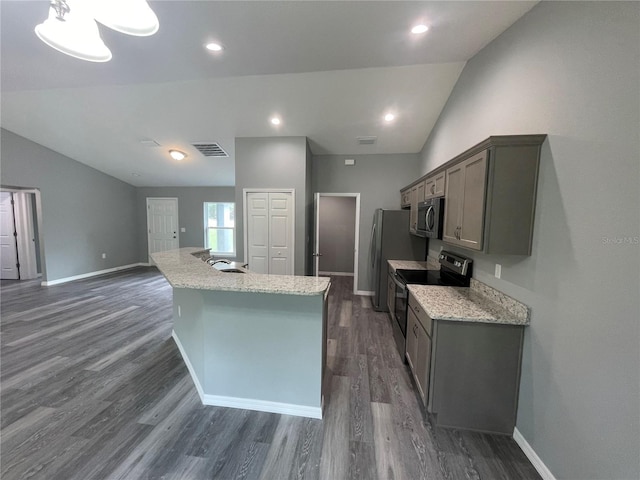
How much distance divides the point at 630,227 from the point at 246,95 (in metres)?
3.88

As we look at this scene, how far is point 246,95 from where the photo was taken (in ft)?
11.3

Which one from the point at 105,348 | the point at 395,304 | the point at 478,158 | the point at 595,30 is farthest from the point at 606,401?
the point at 105,348

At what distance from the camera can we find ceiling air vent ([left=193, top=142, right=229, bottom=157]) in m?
4.88

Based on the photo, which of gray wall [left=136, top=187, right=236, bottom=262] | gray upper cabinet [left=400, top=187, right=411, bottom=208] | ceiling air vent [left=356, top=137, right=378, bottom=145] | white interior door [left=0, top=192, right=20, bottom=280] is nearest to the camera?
gray upper cabinet [left=400, top=187, right=411, bottom=208]

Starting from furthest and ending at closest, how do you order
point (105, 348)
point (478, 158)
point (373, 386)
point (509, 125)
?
point (105, 348) → point (373, 386) → point (509, 125) → point (478, 158)

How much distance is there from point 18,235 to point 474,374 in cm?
909

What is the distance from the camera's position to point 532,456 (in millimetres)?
1622

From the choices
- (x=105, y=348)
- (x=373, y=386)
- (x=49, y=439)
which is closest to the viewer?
(x=49, y=439)

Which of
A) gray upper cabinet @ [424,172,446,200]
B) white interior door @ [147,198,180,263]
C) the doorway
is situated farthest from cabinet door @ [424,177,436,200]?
the doorway

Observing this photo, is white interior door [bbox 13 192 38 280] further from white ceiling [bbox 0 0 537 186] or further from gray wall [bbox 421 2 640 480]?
gray wall [bbox 421 2 640 480]

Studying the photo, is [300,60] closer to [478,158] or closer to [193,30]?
[193,30]

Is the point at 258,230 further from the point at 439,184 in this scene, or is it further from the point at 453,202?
the point at 453,202

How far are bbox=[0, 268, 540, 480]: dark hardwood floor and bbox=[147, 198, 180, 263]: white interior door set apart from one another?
4736 millimetres

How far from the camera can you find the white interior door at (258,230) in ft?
15.1
